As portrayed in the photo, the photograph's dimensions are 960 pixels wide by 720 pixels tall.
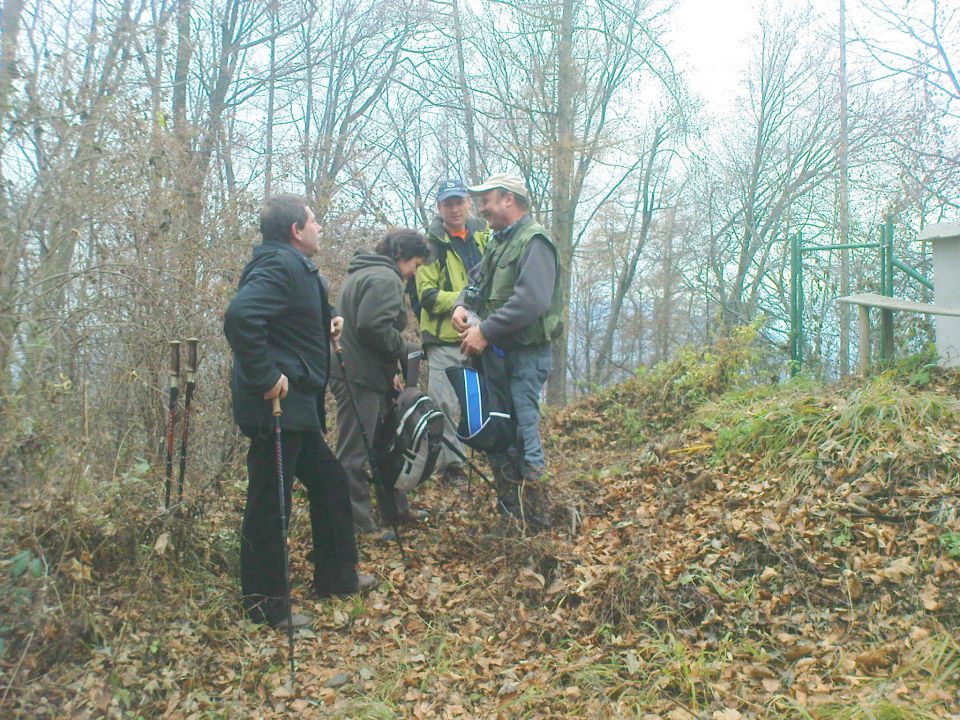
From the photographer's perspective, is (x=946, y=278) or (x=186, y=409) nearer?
(x=186, y=409)

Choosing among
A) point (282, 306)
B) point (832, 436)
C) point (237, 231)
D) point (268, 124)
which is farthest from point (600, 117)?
point (282, 306)

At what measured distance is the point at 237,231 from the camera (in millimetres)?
6980

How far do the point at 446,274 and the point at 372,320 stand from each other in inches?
46.8

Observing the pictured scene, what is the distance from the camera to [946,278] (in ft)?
22.9

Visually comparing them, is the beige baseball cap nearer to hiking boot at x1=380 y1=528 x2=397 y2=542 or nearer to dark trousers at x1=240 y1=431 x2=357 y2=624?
dark trousers at x1=240 y1=431 x2=357 y2=624

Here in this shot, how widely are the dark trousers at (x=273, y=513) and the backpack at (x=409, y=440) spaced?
2.60 feet

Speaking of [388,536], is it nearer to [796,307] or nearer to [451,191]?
[451,191]

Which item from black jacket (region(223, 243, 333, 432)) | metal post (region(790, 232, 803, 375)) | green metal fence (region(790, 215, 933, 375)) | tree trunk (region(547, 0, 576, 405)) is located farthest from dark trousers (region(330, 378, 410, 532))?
tree trunk (region(547, 0, 576, 405))

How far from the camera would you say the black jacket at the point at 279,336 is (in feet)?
12.9

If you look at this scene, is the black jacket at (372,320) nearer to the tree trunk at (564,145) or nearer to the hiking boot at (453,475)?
the hiking boot at (453,475)

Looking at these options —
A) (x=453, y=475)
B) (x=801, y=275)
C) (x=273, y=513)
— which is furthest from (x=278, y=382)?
(x=801, y=275)

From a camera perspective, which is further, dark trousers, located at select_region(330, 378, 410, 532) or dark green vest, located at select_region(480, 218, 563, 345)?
dark trousers, located at select_region(330, 378, 410, 532)

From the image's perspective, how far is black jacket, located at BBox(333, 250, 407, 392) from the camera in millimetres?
5195

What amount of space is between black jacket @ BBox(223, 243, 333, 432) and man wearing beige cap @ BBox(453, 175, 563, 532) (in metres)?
1.02
